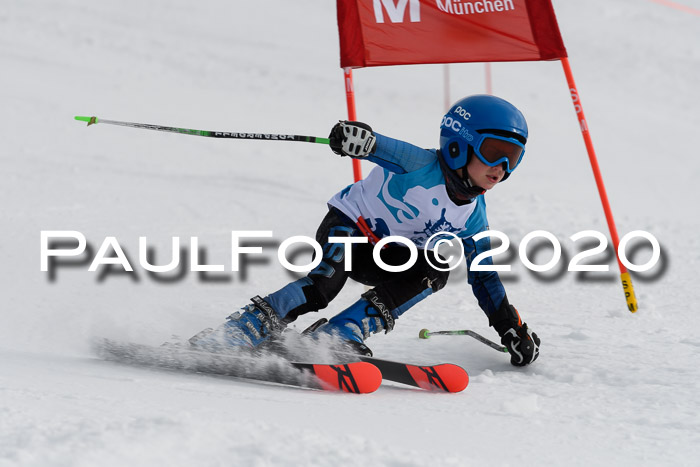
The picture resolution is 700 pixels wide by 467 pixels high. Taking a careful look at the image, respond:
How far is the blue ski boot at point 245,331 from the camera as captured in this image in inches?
132

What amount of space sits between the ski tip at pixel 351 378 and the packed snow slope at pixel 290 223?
61 mm

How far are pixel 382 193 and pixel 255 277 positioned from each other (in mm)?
1946

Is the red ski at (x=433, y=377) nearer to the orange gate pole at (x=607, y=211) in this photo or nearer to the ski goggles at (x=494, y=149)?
the ski goggles at (x=494, y=149)

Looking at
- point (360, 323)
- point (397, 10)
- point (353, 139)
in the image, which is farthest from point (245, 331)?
point (397, 10)

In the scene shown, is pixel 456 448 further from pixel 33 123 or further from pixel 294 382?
pixel 33 123

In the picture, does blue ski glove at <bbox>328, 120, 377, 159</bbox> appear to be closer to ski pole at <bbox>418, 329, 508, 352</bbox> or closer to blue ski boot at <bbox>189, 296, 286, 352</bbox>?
blue ski boot at <bbox>189, 296, 286, 352</bbox>

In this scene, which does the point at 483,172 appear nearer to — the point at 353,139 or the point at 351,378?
the point at 353,139

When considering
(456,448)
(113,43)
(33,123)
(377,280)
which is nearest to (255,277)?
(377,280)

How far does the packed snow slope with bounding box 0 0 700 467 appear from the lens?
7.84ft

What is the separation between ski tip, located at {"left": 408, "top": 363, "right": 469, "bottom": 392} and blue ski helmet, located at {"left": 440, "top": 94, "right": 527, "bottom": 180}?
37.2 inches

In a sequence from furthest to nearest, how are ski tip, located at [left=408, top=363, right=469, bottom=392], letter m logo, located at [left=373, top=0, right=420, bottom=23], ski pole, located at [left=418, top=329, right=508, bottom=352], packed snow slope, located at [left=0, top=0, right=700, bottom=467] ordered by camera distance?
letter m logo, located at [left=373, top=0, right=420, bottom=23] < ski pole, located at [left=418, top=329, right=508, bottom=352] < ski tip, located at [left=408, top=363, right=469, bottom=392] < packed snow slope, located at [left=0, top=0, right=700, bottom=467]

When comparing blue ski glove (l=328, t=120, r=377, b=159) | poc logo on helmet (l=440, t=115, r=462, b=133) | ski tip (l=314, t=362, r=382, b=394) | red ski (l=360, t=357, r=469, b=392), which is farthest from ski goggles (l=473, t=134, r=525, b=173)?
ski tip (l=314, t=362, r=382, b=394)

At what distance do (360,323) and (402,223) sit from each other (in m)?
0.51

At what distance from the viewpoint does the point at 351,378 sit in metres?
3.05
